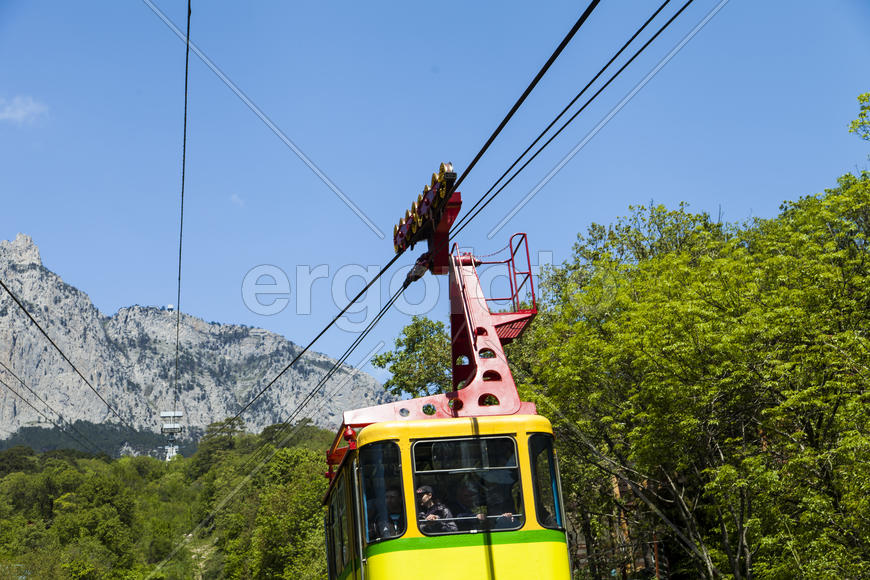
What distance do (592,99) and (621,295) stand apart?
739 inches

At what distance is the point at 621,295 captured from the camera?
2703 cm

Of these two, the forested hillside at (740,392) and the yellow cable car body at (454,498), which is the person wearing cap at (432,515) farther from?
the forested hillside at (740,392)

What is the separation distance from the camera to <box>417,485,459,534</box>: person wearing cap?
34.0 feet

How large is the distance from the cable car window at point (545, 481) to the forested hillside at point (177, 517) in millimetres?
45677


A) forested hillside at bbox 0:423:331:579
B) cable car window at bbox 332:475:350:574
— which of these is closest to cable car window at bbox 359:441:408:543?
cable car window at bbox 332:475:350:574

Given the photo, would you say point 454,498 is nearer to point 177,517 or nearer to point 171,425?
point 171,425

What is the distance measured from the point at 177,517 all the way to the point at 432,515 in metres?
107

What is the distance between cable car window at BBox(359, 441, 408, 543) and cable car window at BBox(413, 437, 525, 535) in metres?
0.25

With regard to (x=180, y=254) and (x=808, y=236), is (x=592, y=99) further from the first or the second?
(x=808, y=236)

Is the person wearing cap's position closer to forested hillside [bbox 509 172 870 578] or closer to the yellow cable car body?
the yellow cable car body

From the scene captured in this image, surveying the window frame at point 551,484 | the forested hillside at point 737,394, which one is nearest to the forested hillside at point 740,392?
the forested hillside at point 737,394

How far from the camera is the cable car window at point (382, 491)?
1041cm

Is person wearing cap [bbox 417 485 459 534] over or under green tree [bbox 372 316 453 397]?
under

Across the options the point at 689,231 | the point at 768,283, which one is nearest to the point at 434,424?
the point at 768,283
